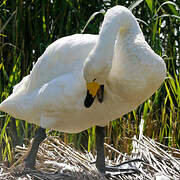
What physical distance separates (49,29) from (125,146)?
1.38 m

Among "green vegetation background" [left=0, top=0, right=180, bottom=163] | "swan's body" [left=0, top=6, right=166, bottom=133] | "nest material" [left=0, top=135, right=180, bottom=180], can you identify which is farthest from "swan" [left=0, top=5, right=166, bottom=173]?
"green vegetation background" [left=0, top=0, right=180, bottom=163]

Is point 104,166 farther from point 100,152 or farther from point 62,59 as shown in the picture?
point 62,59

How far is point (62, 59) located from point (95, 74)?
0.58 meters

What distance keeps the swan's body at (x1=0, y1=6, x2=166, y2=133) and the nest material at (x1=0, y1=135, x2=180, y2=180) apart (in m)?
0.23

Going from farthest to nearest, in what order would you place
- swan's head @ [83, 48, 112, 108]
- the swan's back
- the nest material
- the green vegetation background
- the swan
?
the green vegetation background → the swan's back → the nest material → the swan → swan's head @ [83, 48, 112, 108]

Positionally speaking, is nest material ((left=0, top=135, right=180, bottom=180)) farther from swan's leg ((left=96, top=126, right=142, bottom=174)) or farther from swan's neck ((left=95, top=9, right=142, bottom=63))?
swan's neck ((left=95, top=9, right=142, bottom=63))

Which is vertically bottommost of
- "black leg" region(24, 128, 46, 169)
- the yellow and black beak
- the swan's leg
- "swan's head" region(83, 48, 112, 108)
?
the swan's leg

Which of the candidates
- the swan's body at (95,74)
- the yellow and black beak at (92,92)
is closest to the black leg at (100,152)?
the swan's body at (95,74)

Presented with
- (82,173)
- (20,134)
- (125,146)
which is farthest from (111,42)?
(20,134)

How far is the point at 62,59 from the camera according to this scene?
10.5 ft

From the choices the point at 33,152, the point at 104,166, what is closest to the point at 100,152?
the point at 104,166

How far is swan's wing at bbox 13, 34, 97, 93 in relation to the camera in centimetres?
310

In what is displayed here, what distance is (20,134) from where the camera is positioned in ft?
13.6

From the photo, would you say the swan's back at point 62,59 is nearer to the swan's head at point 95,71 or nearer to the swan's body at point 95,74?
the swan's body at point 95,74
